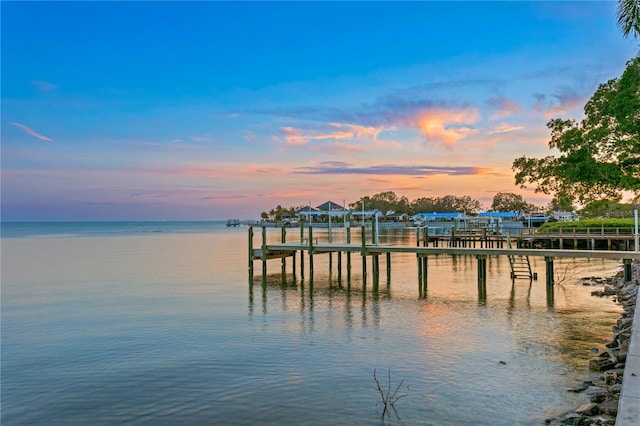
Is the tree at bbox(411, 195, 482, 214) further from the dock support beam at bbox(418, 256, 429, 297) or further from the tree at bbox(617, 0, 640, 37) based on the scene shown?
the tree at bbox(617, 0, 640, 37)

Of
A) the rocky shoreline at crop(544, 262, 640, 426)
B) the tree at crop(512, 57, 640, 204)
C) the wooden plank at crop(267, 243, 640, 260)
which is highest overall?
the tree at crop(512, 57, 640, 204)

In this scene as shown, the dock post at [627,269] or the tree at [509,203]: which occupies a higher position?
the tree at [509,203]

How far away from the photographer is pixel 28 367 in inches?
470

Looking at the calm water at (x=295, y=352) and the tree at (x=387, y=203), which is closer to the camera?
the calm water at (x=295, y=352)

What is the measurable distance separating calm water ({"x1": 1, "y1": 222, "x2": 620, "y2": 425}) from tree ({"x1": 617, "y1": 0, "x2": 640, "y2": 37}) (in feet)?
24.4

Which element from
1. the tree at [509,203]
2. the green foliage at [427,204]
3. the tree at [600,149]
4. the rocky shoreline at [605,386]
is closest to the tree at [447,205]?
the green foliage at [427,204]

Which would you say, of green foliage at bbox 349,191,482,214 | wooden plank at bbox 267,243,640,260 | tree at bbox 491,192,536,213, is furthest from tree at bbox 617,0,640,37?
green foliage at bbox 349,191,482,214

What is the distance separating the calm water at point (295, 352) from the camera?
356 inches

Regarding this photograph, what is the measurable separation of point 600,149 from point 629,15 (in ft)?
43.0

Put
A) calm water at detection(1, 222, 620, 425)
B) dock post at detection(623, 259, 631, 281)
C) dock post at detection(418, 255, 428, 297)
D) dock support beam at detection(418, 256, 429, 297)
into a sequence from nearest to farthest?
calm water at detection(1, 222, 620, 425), dock post at detection(623, 259, 631, 281), dock support beam at detection(418, 256, 429, 297), dock post at detection(418, 255, 428, 297)

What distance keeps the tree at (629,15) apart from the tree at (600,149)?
8.33m

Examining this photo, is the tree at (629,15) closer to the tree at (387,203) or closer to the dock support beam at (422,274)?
the dock support beam at (422,274)

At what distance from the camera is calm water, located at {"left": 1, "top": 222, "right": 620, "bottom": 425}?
29.7 feet

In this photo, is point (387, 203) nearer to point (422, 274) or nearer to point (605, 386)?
point (422, 274)
